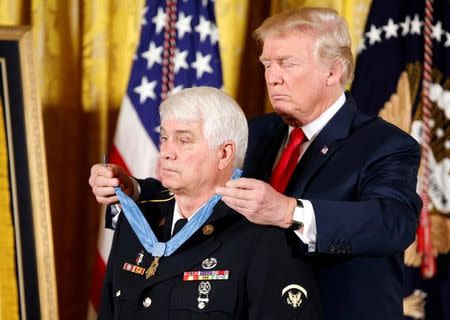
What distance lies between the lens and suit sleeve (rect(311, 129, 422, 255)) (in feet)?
6.61

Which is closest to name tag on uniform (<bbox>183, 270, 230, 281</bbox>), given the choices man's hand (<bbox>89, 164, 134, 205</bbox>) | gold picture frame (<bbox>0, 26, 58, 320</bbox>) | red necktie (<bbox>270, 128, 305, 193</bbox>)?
man's hand (<bbox>89, 164, 134, 205</bbox>)

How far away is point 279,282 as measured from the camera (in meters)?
1.98

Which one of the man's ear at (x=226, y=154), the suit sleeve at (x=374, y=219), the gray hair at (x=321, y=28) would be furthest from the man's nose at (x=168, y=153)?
the gray hair at (x=321, y=28)

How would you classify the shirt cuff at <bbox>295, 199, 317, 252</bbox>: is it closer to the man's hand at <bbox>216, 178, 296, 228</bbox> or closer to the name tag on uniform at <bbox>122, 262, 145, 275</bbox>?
the man's hand at <bbox>216, 178, 296, 228</bbox>

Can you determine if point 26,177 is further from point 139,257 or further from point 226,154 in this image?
point 226,154

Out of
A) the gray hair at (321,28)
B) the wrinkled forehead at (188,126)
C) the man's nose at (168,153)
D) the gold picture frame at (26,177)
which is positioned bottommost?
the gold picture frame at (26,177)

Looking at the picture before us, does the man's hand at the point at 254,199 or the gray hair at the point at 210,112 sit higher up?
the gray hair at the point at 210,112

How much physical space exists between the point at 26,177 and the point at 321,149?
133 centimetres

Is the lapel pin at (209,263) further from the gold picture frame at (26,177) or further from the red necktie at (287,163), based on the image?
the gold picture frame at (26,177)

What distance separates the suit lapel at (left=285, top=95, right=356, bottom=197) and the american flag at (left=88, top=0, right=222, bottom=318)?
1203 mm

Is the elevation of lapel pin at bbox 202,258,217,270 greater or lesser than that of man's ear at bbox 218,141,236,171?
lesser

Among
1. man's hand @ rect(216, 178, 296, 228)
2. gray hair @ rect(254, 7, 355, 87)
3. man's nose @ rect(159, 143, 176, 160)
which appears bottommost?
man's hand @ rect(216, 178, 296, 228)

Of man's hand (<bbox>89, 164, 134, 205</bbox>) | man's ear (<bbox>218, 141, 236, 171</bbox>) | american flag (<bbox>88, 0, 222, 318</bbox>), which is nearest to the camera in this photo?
man's ear (<bbox>218, 141, 236, 171</bbox>)

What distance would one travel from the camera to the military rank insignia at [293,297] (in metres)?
1.96
